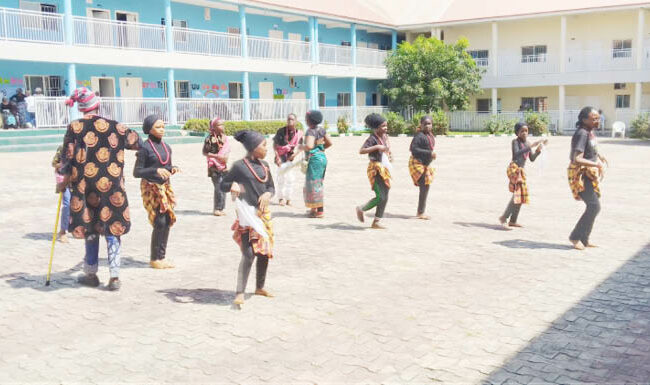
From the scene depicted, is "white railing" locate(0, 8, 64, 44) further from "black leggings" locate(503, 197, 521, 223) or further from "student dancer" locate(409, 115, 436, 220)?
"black leggings" locate(503, 197, 521, 223)

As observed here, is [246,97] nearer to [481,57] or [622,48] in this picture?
[481,57]

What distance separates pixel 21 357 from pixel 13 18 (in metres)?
22.2

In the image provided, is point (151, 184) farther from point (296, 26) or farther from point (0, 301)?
point (296, 26)

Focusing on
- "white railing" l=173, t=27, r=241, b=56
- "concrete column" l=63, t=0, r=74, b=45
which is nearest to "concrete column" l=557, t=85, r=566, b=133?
"white railing" l=173, t=27, r=241, b=56

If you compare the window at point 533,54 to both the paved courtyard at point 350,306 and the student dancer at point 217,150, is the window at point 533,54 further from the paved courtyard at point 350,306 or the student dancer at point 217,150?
the student dancer at point 217,150

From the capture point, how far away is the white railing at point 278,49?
31594 millimetres

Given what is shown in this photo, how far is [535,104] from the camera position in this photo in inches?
1496

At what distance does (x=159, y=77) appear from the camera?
96.2 ft

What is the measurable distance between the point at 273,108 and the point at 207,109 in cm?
442

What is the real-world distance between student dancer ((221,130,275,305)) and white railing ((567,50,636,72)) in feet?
107

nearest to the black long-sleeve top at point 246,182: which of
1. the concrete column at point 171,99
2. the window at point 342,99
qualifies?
the concrete column at point 171,99

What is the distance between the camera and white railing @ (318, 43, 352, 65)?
35125 mm

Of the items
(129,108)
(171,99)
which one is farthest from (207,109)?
(129,108)

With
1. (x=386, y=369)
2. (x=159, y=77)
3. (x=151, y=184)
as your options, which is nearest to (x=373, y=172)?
(x=151, y=184)
